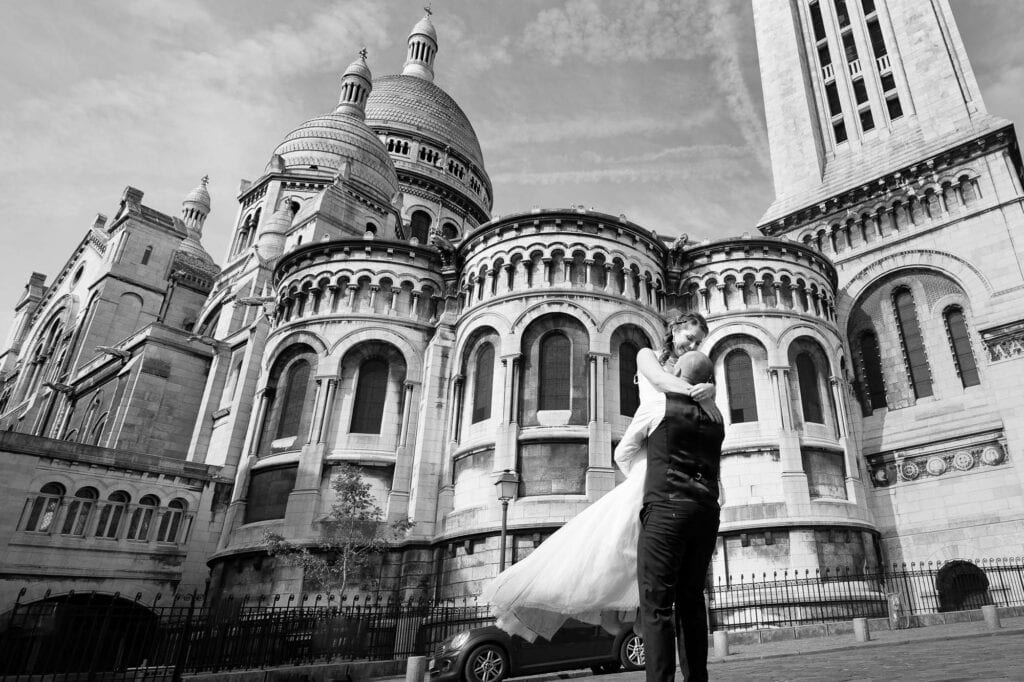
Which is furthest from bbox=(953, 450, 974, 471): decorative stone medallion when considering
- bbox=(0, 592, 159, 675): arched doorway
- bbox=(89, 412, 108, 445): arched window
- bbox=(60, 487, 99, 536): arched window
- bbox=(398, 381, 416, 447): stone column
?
bbox=(89, 412, 108, 445): arched window

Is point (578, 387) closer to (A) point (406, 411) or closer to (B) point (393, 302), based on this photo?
(A) point (406, 411)

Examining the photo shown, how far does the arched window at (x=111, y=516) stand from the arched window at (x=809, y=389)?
25.5 m

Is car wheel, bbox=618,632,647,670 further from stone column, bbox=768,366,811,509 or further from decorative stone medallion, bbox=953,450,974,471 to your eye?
decorative stone medallion, bbox=953,450,974,471

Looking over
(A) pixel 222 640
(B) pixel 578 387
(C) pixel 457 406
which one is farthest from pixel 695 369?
(C) pixel 457 406

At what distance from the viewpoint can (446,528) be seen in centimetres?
2202

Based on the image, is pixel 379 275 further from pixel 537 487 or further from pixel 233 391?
pixel 537 487

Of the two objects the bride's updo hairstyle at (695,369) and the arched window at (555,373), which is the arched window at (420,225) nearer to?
the arched window at (555,373)

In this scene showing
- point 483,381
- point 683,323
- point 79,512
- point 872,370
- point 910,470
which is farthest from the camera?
point 872,370

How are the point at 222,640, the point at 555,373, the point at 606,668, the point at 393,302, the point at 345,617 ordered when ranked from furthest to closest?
the point at 393,302 → the point at 555,373 → the point at 345,617 → the point at 222,640 → the point at 606,668

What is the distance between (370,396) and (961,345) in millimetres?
23700

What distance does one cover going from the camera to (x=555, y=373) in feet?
77.1

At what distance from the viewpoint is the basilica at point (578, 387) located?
22062mm

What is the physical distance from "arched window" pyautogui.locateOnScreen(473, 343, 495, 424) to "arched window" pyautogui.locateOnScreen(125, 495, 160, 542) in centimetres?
1251

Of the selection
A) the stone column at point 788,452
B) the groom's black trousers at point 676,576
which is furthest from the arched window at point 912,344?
the groom's black trousers at point 676,576
